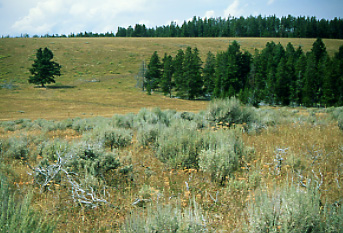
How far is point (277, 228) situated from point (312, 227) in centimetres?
36

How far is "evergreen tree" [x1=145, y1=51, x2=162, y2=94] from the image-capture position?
52.6 m

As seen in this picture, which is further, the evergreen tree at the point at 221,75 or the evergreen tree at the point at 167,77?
the evergreen tree at the point at 167,77

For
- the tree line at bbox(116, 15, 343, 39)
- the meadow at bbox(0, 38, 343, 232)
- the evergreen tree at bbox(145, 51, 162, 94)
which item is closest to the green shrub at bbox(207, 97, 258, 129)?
the meadow at bbox(0, 38, 343, 232)

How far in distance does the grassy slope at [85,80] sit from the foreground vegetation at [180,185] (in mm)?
21805

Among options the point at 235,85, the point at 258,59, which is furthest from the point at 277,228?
the point at 258,59

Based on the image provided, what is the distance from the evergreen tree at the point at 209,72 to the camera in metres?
48.2

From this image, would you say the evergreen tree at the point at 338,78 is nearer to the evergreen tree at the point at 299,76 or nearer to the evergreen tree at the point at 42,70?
the evergreen tree at the point at 299,76

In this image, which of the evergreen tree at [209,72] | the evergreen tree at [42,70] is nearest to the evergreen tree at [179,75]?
the evergreen tree at [209,72]

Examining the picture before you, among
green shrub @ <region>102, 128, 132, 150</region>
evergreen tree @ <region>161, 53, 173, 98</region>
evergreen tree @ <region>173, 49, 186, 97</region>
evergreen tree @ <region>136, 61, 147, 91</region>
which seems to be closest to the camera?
green shrub @ <region>102, 128, 132, 150</region>

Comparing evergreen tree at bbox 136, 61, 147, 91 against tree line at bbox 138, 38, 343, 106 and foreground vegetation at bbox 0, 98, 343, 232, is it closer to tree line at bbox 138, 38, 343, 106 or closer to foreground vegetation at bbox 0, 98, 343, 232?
tree line at bbox 138, 38, 343, 106

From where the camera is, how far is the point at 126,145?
7762 millimetres

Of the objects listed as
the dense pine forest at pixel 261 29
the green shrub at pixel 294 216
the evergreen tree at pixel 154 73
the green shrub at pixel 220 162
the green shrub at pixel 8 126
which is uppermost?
the dense pine forest at pixel 261 29

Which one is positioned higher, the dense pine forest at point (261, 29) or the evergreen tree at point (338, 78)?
the dense pine forest at point (261, 29)

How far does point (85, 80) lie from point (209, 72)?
2971 centimetres
